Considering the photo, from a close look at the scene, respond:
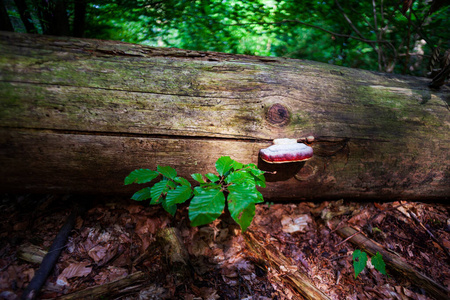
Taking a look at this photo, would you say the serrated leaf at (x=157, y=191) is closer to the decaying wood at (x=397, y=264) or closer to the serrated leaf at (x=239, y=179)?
the serrated leaf at (x=239, y=179)

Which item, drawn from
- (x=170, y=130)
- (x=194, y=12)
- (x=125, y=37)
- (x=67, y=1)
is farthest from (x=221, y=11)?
(x=170, y=130)

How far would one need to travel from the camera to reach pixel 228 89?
2.14m

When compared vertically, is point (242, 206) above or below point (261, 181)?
above

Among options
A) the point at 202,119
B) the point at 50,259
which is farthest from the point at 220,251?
the point at 50,259

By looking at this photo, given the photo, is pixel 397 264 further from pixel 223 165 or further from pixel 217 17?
pixel 217 17

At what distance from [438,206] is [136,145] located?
3934 mm

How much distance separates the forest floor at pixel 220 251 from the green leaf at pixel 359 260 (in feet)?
0.36

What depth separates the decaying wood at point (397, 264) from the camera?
1.94m

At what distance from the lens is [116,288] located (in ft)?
5.62

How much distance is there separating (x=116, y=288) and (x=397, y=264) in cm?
277

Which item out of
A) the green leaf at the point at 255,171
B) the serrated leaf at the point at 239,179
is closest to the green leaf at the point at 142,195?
the serrated leaf at the point at 239,179

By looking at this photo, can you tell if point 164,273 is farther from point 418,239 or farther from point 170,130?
point 418,239

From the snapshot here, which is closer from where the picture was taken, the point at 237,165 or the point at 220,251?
the point at 237,165

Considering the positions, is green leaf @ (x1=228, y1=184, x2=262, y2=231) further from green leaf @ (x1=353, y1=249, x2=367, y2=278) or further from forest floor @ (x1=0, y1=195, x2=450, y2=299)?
green leaf @ (x1=353, y1=249, x2=367, y2=278)
